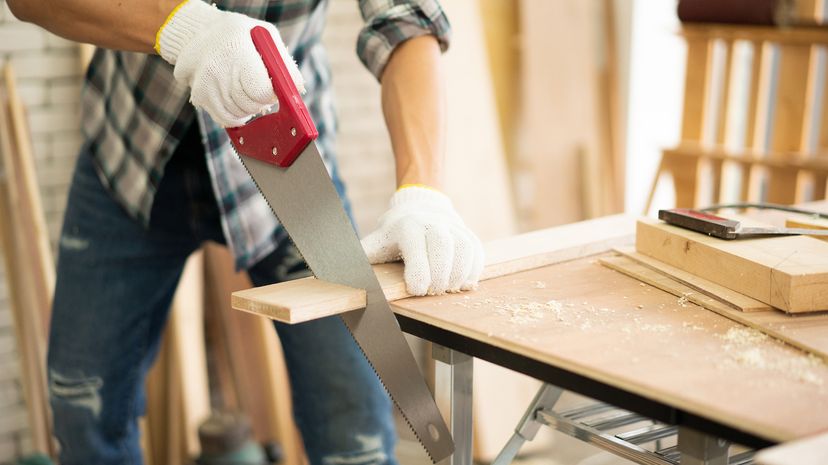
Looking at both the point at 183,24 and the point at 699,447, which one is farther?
the point at 183,24

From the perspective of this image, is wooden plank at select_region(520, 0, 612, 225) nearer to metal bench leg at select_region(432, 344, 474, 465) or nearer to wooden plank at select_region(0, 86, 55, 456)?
wooden plank at select_region(0, 86, 55, 456)

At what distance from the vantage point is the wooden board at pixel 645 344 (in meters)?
1.05

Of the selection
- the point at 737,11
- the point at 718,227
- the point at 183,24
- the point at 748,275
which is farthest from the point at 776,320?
the point at 737,11

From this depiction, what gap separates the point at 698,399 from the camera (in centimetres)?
106

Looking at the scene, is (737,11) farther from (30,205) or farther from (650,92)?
(30,205)

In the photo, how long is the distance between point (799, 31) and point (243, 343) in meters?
2.09

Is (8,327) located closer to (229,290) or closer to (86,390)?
(229,290)

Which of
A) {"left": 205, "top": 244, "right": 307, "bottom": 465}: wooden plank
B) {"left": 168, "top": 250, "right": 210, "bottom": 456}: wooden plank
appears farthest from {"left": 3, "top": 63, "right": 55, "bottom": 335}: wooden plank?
{"left": 205, "top": 244, "right": 307, "bottom": 465}: wooden plank

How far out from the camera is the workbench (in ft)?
3.46

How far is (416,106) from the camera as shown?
1777 millimetres

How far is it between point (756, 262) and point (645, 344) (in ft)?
0.86

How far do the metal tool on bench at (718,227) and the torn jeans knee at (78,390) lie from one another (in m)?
1.20

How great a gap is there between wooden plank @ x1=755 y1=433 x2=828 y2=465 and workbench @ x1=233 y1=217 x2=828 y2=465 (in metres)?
0.05

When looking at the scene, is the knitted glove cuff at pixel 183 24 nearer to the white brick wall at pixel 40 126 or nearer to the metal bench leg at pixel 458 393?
the metal bench leg at pixel 458 393
